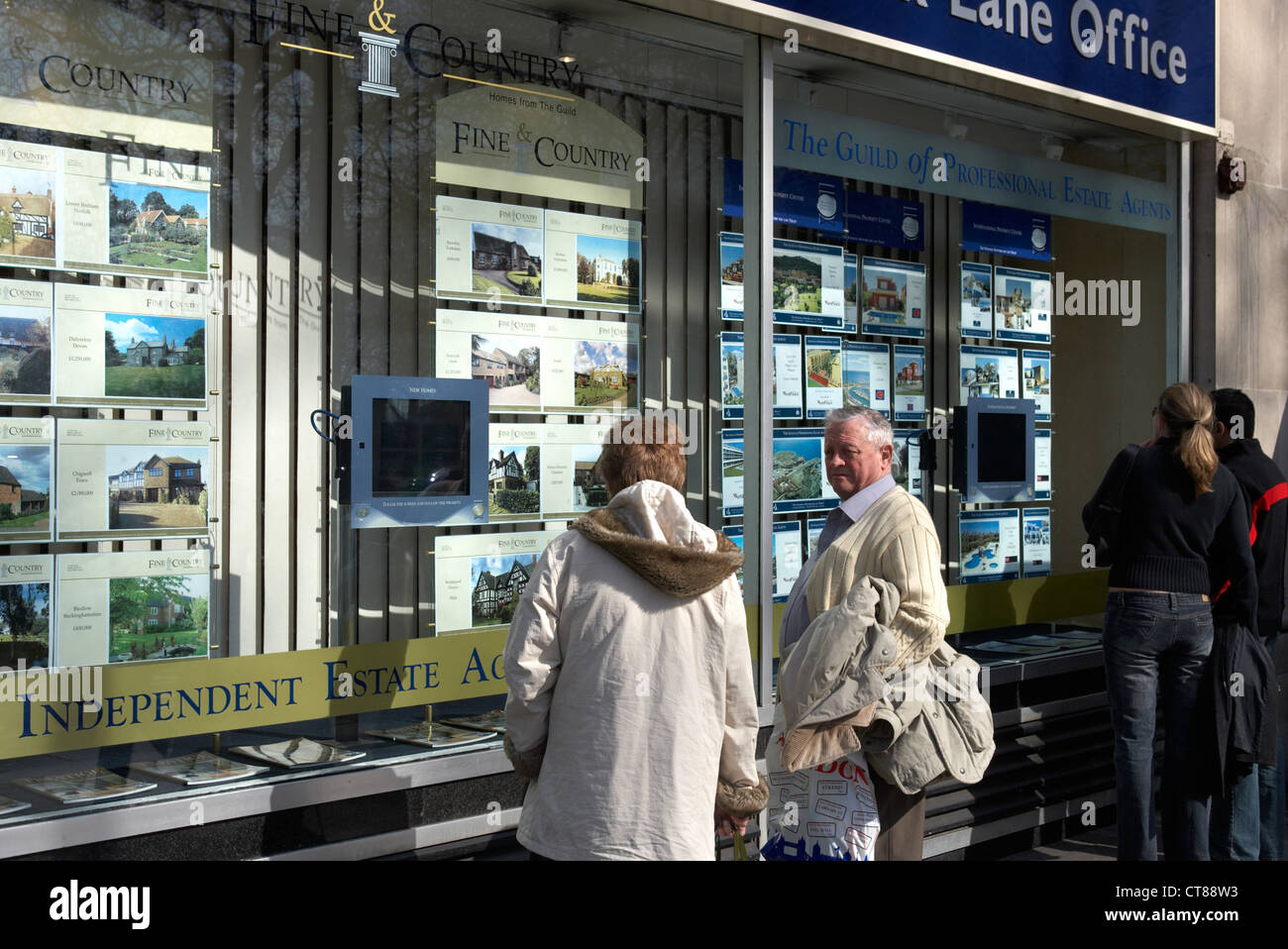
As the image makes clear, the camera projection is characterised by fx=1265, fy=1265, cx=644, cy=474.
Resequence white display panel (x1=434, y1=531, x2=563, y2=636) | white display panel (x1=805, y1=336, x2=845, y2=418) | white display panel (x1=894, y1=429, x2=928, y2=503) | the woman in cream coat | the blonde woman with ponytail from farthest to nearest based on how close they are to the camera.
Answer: white display panel (x1=894, y1=429, x2=928, y2=503) → white display panel (x1=805, y1=336, x2=845, y2=418) → the blonde woman with ponytail → white display panel (x1=434, y1=531, x2=563, y2=636) → the woman in cream coat

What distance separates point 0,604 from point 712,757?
6.70ft

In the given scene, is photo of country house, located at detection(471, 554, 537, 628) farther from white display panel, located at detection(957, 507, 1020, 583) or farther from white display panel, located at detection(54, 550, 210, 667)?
white display panel, located at detection(957, 507, 1020, 583)

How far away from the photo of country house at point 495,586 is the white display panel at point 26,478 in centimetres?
140

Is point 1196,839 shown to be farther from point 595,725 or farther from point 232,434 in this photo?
point 232,434

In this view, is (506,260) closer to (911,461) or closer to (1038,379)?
(911,461)

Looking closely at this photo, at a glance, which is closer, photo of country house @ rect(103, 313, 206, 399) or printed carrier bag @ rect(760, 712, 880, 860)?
printed carrier bag @ rect(760, 712, 880, 860)

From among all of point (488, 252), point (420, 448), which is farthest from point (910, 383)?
point (420, 448)

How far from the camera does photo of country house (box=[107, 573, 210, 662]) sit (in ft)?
12.2

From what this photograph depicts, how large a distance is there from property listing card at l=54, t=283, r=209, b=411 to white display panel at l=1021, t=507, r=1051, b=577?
3.92 metres

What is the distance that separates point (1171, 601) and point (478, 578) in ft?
8.57

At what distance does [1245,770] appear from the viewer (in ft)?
16.2

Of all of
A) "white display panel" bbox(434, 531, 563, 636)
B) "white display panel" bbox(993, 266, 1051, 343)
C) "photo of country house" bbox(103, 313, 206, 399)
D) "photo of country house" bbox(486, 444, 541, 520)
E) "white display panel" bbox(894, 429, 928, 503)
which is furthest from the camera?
"white display panel" bbox(993, 266, 1051, 343)

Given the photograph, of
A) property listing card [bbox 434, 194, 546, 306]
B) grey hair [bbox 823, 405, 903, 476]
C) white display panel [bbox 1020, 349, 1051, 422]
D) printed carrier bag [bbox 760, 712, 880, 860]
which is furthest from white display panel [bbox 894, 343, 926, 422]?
printed carrier bag [bbox 760, 712, 880, 860]

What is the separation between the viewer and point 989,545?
5.99 m
